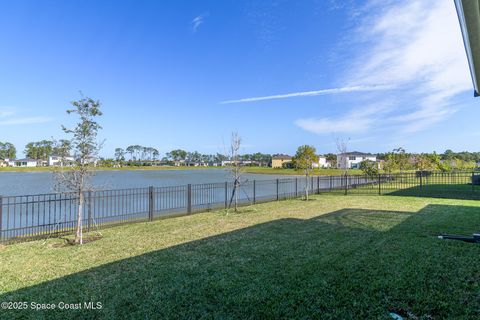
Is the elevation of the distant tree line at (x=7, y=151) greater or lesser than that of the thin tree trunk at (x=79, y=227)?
greater

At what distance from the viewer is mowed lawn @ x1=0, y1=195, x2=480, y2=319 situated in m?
2.84

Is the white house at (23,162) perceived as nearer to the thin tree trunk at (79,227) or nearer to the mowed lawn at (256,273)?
the thin tree trunk at (79,227)

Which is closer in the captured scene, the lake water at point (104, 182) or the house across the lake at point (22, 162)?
the lake water at point (104, 182)

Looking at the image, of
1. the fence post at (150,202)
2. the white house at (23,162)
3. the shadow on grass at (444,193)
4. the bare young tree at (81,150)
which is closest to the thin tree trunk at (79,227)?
the bare young tree at (81,150)

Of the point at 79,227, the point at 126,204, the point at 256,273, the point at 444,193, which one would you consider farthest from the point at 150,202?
the point at 444,193

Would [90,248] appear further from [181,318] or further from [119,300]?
[181,318]

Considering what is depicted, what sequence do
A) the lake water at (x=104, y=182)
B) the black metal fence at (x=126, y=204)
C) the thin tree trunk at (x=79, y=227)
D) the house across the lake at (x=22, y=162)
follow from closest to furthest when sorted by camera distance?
1. the thin tree trunk at (x=79, y=227)
2. the black metal fence at (x=126, y=204)
3. the lake water at (x=104, y=182)
4. the house across the lake at (x=22, y=162)

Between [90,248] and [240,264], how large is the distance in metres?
3.19

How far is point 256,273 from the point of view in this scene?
3.84 m

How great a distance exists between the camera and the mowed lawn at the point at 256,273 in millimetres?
2838

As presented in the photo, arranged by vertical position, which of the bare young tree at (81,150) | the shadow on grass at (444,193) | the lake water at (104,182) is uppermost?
the bare young tree at (81,150)

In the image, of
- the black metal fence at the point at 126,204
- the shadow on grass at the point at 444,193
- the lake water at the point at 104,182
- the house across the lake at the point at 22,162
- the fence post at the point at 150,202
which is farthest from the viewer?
the house across the lake at the point at 22,162

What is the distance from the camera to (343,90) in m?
20.9

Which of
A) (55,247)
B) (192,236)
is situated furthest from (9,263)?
(192,236)
